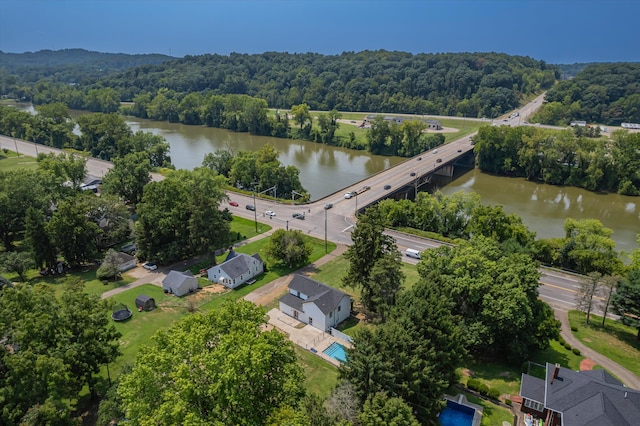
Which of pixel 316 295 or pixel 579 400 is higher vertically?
pixel 579 400

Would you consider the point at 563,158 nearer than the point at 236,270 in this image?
No

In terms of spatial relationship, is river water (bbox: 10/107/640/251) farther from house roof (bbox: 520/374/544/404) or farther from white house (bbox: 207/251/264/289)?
house roof (bbox: 520/374/544/404)

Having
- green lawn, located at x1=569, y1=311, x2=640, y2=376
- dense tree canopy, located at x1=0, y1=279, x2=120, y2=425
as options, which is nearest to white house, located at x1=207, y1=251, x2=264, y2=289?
dense tree canopy, located at x1=0, y1=279, x2=120, y2=425

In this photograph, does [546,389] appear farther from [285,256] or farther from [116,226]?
[116,226]

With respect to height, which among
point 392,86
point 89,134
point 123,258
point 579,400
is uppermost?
point 392,86

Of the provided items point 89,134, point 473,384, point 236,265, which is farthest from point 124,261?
point 89,134

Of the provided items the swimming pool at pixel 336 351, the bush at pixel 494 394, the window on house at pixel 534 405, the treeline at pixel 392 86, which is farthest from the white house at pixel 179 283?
the treeline at pixel 392 86

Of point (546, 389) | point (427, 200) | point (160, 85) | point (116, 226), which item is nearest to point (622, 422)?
point (546, 389)

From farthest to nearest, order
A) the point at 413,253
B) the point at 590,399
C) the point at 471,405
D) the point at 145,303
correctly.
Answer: the point at 413,253 < the point at 145,303 < the point at 471,405 < the point at 590,399

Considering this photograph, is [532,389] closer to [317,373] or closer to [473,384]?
Answer: [473,384]
